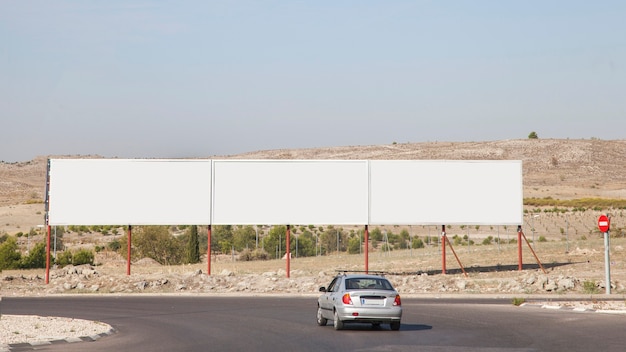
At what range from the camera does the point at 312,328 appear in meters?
24.2

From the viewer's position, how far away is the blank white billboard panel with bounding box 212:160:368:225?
49.7m

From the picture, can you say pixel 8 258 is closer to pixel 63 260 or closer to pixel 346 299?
pixel 63 260

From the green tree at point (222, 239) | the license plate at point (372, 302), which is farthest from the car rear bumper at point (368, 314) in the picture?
the green tree at point (222, 239)

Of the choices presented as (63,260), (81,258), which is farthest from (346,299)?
(81,258)

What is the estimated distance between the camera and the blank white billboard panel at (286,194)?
49719 millimetres

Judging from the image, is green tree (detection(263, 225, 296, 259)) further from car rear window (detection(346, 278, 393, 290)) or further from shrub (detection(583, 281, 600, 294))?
car rear window (detection(346, 278, 393, 290))

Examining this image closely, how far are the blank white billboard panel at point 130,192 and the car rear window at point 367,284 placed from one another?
1025 inches

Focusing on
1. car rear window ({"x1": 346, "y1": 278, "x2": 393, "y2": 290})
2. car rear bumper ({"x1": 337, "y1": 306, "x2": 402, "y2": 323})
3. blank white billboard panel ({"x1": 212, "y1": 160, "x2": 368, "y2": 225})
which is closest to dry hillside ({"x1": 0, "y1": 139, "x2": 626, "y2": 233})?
blank white billboard panel ({"x1": 212, "y1": 160, "x2": 368, "y2": 225})

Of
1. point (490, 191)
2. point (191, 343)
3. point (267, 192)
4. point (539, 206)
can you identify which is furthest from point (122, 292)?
point (539, 206)

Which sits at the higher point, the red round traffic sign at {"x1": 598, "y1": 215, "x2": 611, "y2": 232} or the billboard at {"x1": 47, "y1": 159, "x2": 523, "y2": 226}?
the billboard at {"x1": 47, "y1": 159, "x2": 523, "y2": 226}

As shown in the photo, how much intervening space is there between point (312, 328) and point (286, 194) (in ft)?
85.5

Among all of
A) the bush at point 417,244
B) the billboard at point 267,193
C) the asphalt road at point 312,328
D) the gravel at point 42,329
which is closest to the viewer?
the asphalt road at point 312,328

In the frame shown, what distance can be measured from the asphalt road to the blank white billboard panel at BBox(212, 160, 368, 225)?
12934mm

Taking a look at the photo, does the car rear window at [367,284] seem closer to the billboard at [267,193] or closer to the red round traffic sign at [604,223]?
the red round traffic sign at [604,223]
